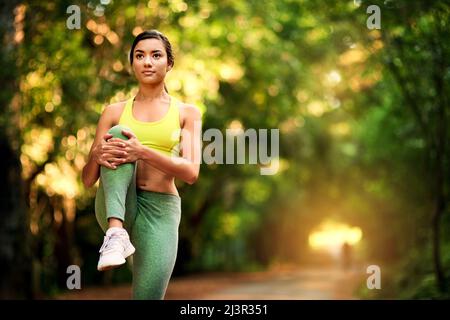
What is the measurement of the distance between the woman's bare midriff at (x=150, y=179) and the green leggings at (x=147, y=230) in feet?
0.08

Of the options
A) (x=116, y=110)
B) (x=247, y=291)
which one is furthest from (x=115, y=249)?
(x=247, y=291)

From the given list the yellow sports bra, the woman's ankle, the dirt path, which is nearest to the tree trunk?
the dirt path

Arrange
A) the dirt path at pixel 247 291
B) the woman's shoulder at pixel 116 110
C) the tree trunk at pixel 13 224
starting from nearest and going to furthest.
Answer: the woman's shoulder at pixel 116 110 < the tree trunk at pixel 13 224 < the dirt path at pixel 247 291

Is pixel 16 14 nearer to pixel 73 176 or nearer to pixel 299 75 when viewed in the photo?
pixel 73 176

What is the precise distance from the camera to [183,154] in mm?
2879

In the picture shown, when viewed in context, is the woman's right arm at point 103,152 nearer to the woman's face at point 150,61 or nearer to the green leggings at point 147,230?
the green leggings at point 147,230

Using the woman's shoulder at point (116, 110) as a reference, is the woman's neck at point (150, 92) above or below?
above

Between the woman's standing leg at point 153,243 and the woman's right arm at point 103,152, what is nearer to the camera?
the woman's right arm at point 103,152

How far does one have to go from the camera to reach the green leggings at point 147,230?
2.72m

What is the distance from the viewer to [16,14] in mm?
10148

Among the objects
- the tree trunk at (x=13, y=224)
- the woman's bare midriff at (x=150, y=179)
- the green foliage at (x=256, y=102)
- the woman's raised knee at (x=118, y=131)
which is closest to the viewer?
the woman's raised knee at (x=118, y=131)

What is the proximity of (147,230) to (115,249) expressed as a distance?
0.68ft

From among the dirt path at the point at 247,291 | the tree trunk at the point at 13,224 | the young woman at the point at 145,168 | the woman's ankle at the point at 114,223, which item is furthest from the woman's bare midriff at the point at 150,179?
the dirt path at the point at 247,291

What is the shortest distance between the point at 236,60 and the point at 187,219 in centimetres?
902
